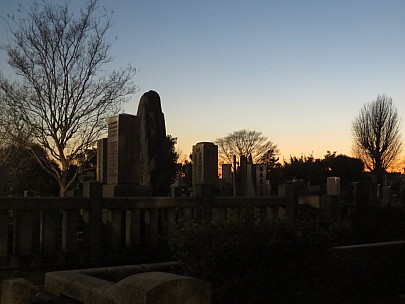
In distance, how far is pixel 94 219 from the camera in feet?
34.0

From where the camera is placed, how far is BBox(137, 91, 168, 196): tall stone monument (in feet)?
66.8

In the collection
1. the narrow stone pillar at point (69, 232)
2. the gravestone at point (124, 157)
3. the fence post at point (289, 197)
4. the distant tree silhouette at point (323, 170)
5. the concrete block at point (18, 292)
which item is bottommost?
the concrete block at point (18, 292)

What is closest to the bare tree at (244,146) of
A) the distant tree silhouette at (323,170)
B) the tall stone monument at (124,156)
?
the distant tree silhouette at (323,170)

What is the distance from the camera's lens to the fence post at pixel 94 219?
33.9 feet

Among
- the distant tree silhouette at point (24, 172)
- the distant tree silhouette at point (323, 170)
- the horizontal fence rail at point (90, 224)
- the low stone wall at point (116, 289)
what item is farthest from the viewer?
the distant tree silhouette at point (323, 170)

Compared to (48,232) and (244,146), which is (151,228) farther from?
(244,146)

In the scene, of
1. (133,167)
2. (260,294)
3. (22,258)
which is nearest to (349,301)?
(260,294)

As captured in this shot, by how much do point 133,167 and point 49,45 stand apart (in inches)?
487

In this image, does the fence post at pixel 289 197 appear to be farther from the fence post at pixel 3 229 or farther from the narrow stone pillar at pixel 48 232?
the fence post at pixel 3 229

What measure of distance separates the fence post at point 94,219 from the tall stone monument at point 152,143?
9711 mm

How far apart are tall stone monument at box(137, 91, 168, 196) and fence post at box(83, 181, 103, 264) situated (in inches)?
382

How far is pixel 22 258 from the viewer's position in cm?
952

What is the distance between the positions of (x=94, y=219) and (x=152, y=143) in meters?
11.0

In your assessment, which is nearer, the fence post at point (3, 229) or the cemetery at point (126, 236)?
the cemetery at point (126, 236)
